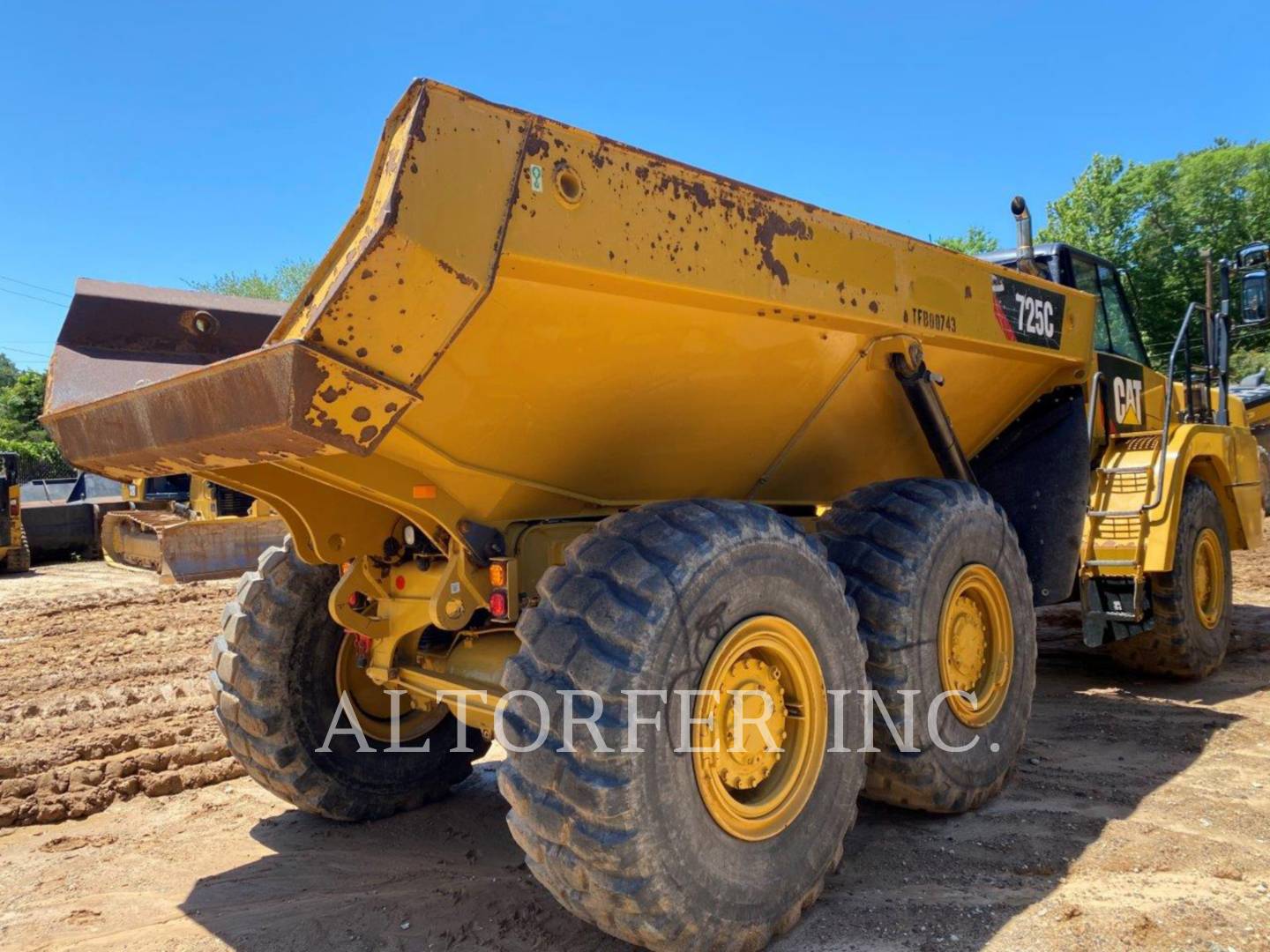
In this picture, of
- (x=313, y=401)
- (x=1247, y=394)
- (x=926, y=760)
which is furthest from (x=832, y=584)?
(x=1247, y=394)

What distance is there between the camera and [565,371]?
265 centimetres

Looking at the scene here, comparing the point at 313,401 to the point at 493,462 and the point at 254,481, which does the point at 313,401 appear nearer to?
the point at 493,462

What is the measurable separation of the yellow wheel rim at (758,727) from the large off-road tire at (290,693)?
1770mm

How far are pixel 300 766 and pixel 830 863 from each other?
205cm

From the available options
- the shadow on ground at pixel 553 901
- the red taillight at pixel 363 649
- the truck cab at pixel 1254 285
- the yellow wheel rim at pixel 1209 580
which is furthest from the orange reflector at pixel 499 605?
the truck cab at pixel 1254 285

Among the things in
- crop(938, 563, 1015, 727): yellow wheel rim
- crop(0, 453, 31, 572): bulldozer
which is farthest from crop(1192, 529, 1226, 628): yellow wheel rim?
crop(0, 453, 31, 572): bulldozer

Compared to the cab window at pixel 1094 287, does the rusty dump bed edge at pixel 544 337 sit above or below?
below

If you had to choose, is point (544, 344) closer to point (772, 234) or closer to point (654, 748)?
point (772, 234)

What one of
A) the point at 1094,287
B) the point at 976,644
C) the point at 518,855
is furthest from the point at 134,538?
the point at 976,644

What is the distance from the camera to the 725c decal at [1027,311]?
3.92 metres

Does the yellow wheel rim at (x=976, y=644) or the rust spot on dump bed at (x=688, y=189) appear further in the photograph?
the yellow wheel rim at (x=976, y=644)

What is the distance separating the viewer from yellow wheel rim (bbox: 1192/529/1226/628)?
578 centimetres

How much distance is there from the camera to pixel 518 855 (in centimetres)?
347

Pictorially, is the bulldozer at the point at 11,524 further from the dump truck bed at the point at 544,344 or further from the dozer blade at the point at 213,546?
the dump truck bed at the point at 544,344
